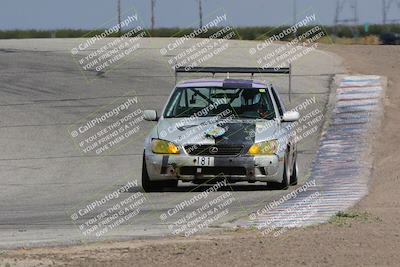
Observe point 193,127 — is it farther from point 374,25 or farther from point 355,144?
point 374,25

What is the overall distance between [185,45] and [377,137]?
22043 millimetres

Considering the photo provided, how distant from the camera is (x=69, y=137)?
23766mm

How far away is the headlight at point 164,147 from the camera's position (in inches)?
595

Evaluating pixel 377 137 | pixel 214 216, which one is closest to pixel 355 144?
pixel 377 137

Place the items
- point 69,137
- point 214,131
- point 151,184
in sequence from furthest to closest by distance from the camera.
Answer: point 69,137 < point 151,184 < point 214,131

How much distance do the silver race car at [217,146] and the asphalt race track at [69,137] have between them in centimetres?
28

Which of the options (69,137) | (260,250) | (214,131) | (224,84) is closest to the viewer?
(260,250)

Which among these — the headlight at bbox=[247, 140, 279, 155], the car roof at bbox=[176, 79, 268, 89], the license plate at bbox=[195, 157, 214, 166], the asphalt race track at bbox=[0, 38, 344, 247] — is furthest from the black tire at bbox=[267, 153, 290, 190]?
the car roof at bbox=[176, 79, 268, 89]

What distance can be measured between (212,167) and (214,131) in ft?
1.56

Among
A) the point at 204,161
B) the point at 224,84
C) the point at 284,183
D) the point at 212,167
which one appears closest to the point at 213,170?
the point at 212,167

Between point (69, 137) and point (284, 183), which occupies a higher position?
point (284, 183)

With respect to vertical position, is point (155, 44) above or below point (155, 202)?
below

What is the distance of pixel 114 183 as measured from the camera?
57.6ft

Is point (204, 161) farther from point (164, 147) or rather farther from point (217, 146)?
point (164, 147)
